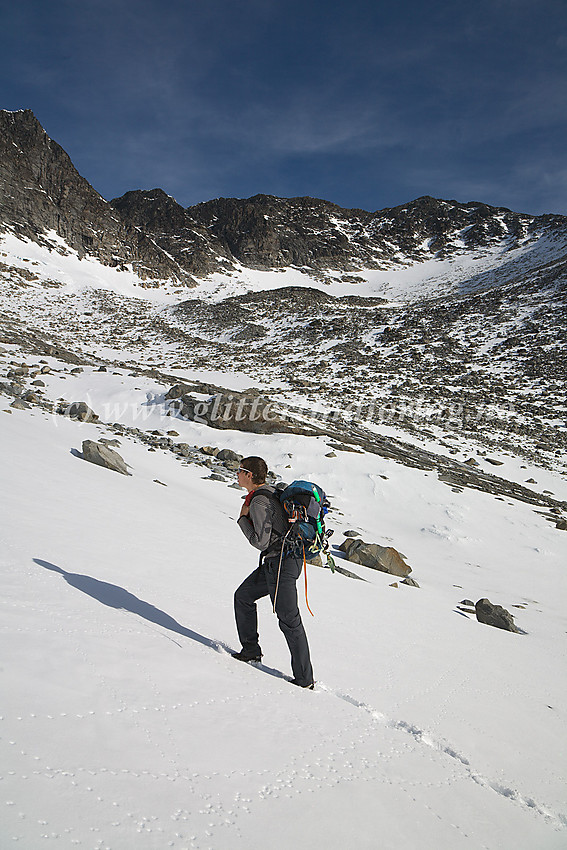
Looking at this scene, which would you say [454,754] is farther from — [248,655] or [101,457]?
[101,457]

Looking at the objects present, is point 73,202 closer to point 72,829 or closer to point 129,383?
point 129,383

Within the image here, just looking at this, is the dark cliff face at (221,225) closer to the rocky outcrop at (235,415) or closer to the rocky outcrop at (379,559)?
the rocky outcrop at (235,415)

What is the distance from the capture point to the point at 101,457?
378 inches

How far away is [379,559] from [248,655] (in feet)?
18.8

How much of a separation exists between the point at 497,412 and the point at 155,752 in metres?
29.7

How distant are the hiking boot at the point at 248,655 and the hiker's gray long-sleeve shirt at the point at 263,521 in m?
0.91

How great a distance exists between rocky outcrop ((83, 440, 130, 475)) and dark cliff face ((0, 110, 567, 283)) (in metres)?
70.5

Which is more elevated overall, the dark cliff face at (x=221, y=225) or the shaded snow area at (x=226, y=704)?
the dark cliff face at (x=221, y=225)

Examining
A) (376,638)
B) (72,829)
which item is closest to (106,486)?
(376,638)

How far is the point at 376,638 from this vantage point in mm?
5133

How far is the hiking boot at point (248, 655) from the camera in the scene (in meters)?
3.63

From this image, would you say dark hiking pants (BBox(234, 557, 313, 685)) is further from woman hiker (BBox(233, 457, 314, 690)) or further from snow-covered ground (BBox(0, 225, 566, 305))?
snow-covered ground (BBox(0, 225, 566, 305))

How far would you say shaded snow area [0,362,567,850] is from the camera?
70.6 inches

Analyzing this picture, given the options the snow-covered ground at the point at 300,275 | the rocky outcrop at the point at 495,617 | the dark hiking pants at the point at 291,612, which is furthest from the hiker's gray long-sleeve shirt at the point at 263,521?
the snow-covered ground at the point at 300,275
